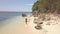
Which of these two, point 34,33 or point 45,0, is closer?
point 34,33

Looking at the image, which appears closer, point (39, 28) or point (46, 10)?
point (39, 28)

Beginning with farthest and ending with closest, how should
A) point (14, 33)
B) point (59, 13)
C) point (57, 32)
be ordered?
1. point (59, 13)
2. point (14, 33)
3. point (57, 32)

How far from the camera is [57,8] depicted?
26.0 feet

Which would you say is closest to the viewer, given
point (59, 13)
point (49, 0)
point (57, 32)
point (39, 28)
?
point (57, 32)

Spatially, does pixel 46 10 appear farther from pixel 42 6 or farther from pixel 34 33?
pixel 34 33

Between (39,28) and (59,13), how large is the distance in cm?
273

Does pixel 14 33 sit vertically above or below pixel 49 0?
below

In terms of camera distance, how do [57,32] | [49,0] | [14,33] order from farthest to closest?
[49,0]
[14,33]
[57,32]

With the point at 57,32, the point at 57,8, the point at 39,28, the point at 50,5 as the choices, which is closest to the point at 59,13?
the point at 57,8

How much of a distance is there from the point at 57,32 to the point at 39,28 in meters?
1.04

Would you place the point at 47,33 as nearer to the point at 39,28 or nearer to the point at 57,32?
the point at 57,32

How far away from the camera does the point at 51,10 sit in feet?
27.5

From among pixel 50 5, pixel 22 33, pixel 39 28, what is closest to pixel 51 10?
pixel 50 5

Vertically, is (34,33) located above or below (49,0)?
below
